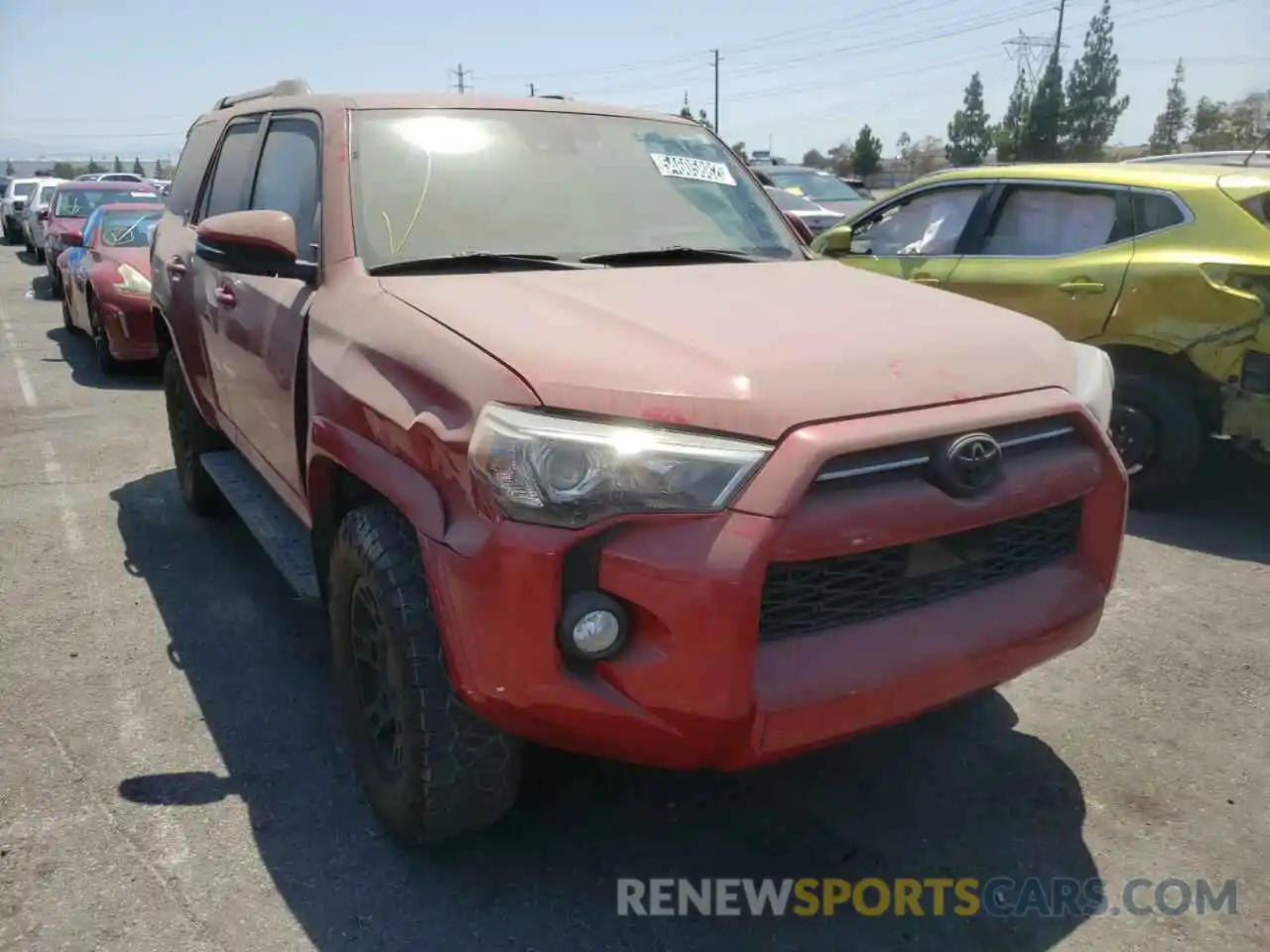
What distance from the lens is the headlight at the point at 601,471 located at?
2074 mm

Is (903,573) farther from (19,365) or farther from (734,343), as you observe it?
(19,365)

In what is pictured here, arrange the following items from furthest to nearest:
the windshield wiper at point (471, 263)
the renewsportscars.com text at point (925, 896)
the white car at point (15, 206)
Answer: the white car at point (15, 206) → the windshield wiper at point (471, 263) → the renewsportscars.com text at point (925, 896)

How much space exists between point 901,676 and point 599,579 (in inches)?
27.6

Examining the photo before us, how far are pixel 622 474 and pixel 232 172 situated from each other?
10.4 ft

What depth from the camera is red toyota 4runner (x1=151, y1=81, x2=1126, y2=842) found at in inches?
82.1

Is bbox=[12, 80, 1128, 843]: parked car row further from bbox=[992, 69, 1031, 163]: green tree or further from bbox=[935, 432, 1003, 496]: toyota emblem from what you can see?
bbox=[992, 69, 1031, 163]: green tree

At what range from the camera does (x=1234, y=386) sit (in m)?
5.00

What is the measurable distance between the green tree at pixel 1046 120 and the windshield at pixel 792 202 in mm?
40643

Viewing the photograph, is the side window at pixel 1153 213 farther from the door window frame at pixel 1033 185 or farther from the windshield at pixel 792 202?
the windshield at pixel 792 202

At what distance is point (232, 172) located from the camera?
175 inches

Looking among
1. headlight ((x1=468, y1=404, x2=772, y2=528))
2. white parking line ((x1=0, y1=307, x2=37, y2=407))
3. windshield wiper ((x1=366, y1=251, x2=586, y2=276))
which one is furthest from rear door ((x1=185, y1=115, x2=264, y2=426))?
white parking line ((x1=0, y1=307, x2=37, y2=407))

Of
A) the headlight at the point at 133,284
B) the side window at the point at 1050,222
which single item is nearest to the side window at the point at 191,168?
the headlight at the point at 133,284

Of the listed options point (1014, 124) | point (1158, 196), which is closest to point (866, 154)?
point (1014, 124)

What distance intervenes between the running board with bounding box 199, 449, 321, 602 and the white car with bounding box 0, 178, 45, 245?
23753mm
